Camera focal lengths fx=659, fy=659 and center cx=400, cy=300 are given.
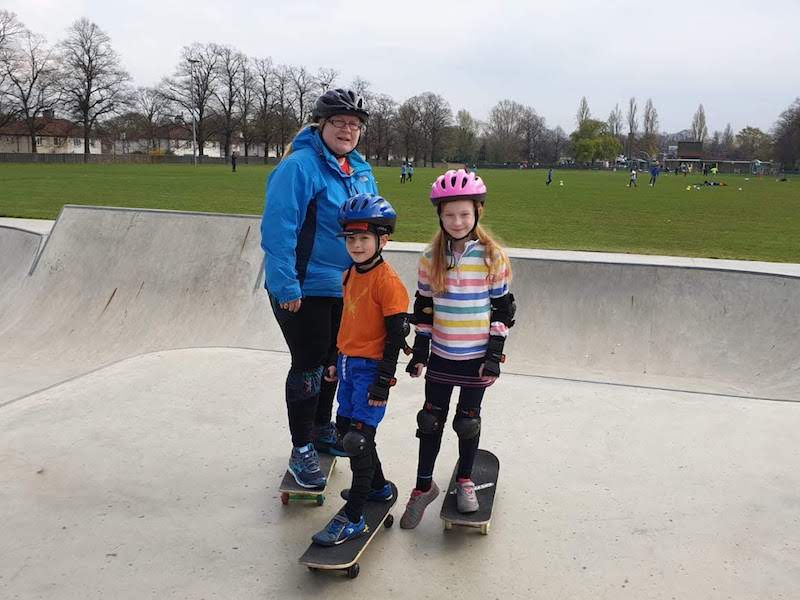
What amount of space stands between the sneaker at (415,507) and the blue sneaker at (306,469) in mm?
514

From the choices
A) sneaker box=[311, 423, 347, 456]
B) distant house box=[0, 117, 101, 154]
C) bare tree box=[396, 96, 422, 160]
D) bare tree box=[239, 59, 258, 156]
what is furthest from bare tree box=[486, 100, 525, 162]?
sneaker box=[311, 423, 347, 456]

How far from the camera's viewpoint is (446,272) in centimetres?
325

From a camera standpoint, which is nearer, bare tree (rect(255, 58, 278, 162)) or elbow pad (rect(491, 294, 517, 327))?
elbow pad (rect(491, 294, 517, 327))

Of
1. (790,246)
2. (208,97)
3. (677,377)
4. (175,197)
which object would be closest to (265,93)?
(208,97)

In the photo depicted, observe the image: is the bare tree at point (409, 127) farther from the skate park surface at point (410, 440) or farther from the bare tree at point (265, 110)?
the skate park surface at point (410, 440)

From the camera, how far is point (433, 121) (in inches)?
4178

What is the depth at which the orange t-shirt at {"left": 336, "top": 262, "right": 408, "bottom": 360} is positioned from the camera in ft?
10.1

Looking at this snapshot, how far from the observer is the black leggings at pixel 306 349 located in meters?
3.56

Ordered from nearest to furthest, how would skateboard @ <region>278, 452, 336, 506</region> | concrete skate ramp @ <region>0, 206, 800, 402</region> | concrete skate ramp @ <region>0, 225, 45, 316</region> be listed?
skateboard @ <region>278, 452, 336, 506</region>
concrete skate ramp @ <region>0, 206, 800, 402</region>
concrete skate ramp @ <region>0, 225, 45, 316</region>

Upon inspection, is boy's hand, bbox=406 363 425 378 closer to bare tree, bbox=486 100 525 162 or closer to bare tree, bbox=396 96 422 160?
bare tree, bbox=396 96 422 160

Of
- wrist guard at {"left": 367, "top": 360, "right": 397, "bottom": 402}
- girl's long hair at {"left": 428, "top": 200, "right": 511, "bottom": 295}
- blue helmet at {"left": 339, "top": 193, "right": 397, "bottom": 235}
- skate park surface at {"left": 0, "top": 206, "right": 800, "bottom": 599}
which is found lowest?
skate park surface at {"left": 0, "top": 206, "right": 800, "bottom": 599}

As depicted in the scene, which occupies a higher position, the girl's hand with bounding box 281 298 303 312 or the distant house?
the distant house

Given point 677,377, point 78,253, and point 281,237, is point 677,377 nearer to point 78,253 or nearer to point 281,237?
point 281,237

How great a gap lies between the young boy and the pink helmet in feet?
0.86
